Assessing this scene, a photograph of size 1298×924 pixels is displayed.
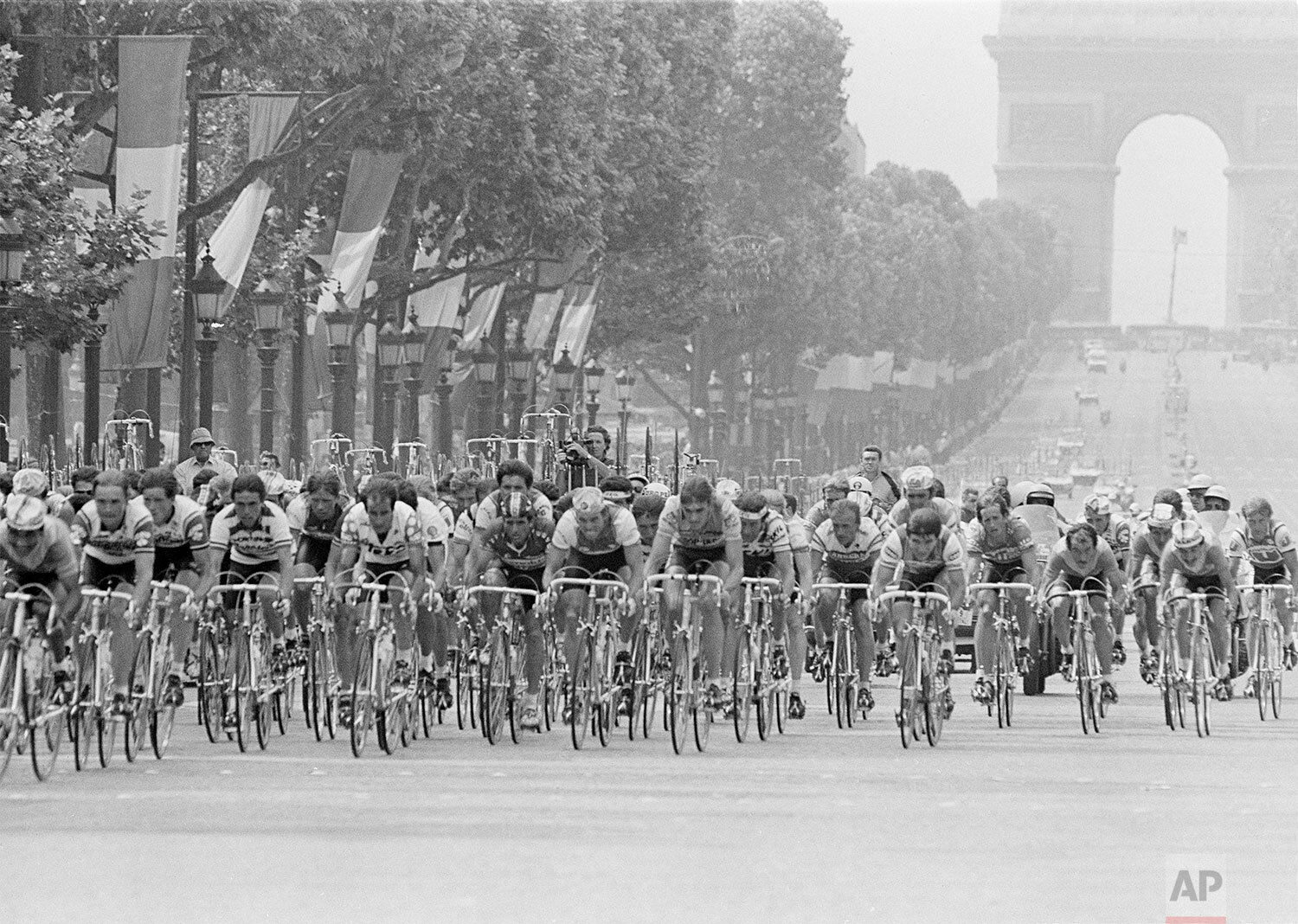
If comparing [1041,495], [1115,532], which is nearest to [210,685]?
[1041,495]

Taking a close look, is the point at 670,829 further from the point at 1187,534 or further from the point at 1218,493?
the point at 1218,493

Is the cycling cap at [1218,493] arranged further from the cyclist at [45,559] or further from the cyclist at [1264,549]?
the cyclist at [45,559]

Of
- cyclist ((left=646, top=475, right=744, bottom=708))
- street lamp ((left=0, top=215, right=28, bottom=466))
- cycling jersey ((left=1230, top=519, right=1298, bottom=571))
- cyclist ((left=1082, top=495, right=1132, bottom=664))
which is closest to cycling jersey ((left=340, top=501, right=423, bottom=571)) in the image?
cyclist ((left=646, top=475, right=744, bottom=708))

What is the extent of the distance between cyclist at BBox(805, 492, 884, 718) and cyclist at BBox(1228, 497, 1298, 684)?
2.90 metres

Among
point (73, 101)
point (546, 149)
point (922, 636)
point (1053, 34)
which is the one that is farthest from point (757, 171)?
point (1053, 34)

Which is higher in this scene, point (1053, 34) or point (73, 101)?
point (1053, 34)

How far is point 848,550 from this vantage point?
68.4ft

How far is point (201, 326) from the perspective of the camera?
31406mm

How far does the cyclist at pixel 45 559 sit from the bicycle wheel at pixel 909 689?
495cm

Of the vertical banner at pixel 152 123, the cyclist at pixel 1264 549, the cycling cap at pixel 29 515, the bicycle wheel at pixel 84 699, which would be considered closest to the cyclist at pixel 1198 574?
the cyclist at pixel 1264 549

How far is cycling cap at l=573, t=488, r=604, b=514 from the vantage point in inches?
708

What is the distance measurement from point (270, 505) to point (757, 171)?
185 feet

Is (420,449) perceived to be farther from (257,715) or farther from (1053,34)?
(1053,34)

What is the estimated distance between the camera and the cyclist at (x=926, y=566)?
19141mm
